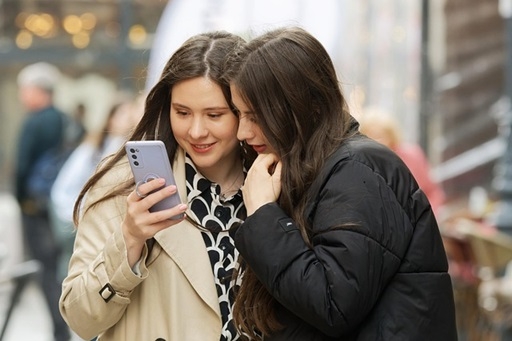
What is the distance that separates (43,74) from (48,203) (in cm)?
139

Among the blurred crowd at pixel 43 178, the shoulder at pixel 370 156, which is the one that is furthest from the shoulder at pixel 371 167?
the blurred crowd at pixel 43 178

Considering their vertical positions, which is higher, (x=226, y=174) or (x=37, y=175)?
(x=226, y=174)

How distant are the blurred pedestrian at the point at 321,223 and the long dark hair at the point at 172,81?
160 mm

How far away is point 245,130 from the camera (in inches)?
121

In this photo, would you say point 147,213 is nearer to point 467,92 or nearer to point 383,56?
point 383,56

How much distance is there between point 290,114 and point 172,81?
42cm

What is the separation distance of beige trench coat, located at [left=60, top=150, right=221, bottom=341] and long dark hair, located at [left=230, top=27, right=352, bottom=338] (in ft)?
0.66

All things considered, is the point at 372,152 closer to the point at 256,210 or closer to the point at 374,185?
the point at 374,185

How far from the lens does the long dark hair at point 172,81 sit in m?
3.26

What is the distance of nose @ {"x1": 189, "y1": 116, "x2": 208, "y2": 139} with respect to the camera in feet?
10.5

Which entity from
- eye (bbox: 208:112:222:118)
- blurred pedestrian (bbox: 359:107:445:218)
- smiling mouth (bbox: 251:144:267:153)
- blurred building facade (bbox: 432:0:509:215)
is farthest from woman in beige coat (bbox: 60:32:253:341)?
blurred building facade (bbox: 432:0:509:215)

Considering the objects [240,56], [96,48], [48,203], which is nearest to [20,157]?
[48,203]

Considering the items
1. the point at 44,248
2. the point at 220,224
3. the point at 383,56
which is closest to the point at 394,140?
the point at 383,56

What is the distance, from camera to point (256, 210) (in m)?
3.01
